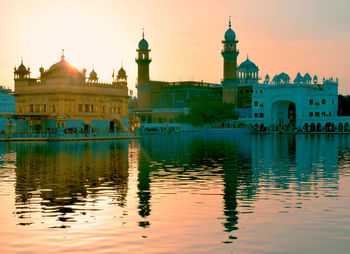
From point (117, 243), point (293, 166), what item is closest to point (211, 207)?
point (117, 243)

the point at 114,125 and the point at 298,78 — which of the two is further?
the point at 298,78

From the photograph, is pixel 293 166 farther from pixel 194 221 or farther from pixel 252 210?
pixel 194 221

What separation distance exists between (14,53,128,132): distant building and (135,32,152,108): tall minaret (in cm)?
6967

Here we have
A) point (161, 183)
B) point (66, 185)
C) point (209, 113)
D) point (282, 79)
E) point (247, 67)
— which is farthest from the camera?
point (247, 67)

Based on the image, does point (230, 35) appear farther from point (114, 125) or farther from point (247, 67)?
point (114, 125)

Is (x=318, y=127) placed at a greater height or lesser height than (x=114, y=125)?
lesser

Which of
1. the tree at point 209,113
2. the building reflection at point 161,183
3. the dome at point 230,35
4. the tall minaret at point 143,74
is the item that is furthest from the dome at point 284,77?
the building reflection at point 161,183

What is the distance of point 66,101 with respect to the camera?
7806 cm

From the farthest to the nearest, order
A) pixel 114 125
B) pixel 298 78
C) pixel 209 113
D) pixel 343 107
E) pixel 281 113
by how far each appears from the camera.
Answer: pixel 281 113 < pixel 298 78 < pixel 343 107 < pixel 209 113 < pixel 114 125

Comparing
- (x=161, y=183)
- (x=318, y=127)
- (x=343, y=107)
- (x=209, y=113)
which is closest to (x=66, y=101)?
(x=209, y=113)

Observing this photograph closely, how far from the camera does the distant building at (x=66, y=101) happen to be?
254 ft

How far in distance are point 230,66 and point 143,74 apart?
2805 centimetres

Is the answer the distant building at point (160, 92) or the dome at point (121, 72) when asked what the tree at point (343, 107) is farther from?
the dome at point (121, 72)

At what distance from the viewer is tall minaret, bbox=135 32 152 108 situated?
157 metres
